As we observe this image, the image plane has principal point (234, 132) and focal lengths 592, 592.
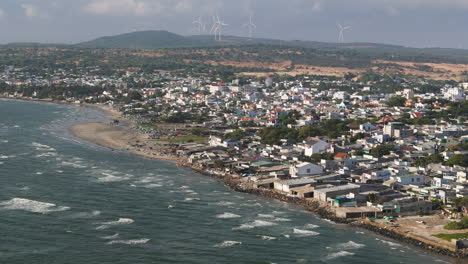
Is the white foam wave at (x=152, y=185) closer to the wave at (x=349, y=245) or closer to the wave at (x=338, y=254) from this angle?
the wave at (x=349, y=245)

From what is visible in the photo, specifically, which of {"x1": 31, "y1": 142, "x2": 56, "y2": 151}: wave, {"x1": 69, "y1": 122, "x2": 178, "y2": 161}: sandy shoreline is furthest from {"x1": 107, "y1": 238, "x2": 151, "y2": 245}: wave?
{"x1": 31, "y1": 142, "x2": 56, "y2": 151}: wave

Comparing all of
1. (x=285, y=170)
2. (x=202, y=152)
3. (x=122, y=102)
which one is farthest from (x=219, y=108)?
(x=285, y=170)

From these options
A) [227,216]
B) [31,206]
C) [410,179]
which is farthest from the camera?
[410,179]

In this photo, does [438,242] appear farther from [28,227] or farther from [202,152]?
[202,152]

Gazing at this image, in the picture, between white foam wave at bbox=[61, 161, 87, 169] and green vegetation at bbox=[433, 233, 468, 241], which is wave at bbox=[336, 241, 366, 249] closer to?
green vegetation at bbox=[433, 233, 468, 241]

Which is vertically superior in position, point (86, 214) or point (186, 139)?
point (86, 214)

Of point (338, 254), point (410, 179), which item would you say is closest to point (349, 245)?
point (338, 254)

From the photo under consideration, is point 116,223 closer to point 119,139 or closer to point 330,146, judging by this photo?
point 330,146
